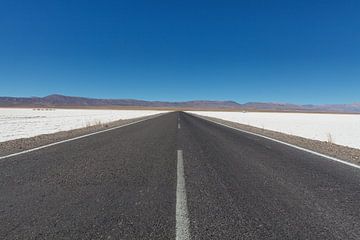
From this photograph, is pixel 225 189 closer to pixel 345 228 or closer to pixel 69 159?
pixel 345 228

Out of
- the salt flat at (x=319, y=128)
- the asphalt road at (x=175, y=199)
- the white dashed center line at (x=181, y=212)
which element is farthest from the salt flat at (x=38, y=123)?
the salt flat at (x=319, y=128)

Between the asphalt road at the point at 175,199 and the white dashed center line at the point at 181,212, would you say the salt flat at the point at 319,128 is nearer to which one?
the asphalt road at the point at 175,199

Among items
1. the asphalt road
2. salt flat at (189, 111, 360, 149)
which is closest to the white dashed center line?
the asphalt road

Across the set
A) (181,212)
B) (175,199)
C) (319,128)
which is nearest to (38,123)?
(175,199)

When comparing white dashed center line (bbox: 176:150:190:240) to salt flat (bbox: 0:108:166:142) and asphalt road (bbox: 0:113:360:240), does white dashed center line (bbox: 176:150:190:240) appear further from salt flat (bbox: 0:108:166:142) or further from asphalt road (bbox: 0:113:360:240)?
salt flat (bbox: 0:108:166:142)

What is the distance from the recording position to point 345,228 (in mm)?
2758

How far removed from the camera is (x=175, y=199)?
3521 millimetres

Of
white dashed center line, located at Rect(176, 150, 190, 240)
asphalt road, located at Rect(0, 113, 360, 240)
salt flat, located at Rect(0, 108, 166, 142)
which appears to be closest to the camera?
white dashed center line, located at Rect(176, 150, 190, 240)

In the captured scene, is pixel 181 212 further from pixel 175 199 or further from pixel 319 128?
pixel 319 128

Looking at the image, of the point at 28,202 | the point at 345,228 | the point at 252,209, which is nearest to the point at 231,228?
the point at 252,209

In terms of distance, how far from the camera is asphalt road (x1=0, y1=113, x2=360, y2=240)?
2654 mm

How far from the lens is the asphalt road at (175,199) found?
265 centimetres

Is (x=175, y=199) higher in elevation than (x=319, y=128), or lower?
higher

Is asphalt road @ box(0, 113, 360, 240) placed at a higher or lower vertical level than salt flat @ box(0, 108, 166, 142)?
higher
